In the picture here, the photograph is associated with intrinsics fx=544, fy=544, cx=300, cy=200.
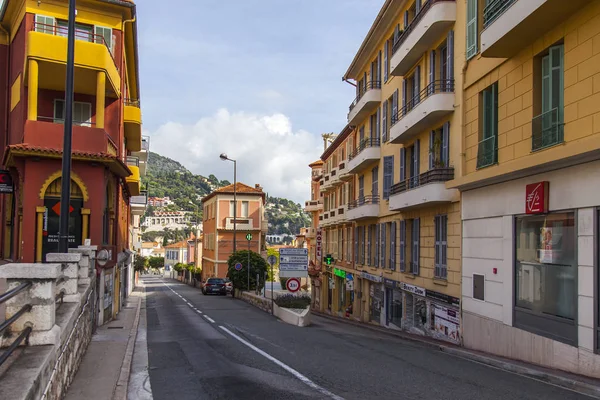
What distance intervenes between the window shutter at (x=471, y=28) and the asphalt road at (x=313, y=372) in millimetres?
8558

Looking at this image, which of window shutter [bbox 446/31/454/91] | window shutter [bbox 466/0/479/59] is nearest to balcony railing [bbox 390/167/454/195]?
window shutter [bbox 446/31/454/91]

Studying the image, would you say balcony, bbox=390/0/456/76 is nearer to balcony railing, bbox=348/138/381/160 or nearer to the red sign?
balcony railing, bbox=348/138/381/160

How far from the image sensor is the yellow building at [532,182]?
33.6 ft

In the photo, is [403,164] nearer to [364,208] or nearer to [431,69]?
[431,69]

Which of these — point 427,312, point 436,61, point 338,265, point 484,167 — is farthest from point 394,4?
point 338,265

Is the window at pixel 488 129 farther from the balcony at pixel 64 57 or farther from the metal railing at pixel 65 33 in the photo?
the metal railing at pixel 65 33

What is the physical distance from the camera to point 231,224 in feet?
192

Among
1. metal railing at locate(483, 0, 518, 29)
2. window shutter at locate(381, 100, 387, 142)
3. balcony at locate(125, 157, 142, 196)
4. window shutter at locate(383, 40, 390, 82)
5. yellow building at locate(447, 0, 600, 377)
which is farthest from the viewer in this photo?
balcony at locate(125, 157, 142, 196)

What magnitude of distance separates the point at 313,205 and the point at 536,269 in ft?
128

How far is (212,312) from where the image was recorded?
90.6ft

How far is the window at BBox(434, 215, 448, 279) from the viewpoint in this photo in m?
17.6

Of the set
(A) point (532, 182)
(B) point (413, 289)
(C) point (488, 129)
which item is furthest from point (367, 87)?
(A) point (532, 182)

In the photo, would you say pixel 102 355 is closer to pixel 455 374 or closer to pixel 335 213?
pixel 455 374

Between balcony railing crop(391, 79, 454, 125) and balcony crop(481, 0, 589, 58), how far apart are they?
347cm
